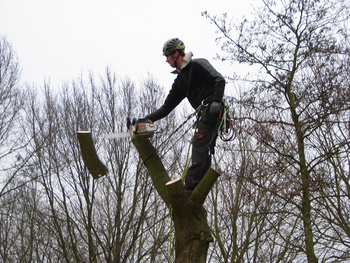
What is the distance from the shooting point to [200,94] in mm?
4035

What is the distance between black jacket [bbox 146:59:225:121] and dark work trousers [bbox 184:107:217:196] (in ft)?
0.90

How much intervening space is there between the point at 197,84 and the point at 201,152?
30.6 inches

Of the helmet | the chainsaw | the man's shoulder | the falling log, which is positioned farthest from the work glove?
the falling log

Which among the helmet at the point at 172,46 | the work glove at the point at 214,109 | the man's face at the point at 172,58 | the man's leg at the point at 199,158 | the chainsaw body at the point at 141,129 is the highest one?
the helmet at the point at 172,46

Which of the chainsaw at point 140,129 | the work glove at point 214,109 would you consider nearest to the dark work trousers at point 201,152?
the work glove at point 214,109

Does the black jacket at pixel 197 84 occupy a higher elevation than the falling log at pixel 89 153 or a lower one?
higher

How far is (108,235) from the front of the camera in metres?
10.6

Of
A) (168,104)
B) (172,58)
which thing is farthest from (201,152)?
(172,58)

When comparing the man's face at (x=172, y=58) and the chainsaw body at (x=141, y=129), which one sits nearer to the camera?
the chainsaw body at (x=141, y=129)

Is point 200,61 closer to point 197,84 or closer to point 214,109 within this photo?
point 197,84

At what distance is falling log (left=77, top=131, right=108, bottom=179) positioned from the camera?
3.72 m

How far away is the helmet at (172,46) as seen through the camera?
396cm

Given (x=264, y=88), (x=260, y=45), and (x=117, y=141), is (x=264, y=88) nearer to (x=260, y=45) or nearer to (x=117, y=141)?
(x=260, y=45)

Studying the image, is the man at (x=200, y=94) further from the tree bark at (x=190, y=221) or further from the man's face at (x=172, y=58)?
the tree bark at (x=190, y=221)
